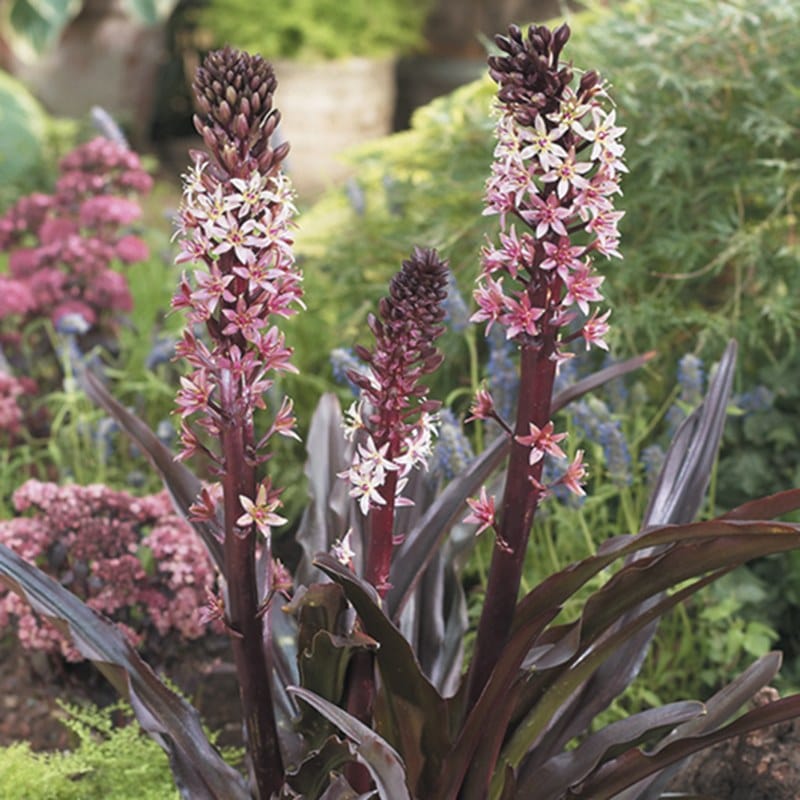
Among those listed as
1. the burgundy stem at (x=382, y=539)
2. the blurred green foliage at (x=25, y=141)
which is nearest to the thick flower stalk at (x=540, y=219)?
the burgundy stem at (x=382, y=539)

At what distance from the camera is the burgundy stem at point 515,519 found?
144 centimetres

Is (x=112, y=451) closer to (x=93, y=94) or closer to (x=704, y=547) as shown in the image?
(x=704, y=547)

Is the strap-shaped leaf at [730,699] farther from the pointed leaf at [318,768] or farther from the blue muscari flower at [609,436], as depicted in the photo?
the blue muscari flower at [609,436]

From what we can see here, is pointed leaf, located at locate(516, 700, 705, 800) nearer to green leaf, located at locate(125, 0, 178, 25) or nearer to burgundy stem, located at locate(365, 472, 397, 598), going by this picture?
burgundy stem, located at locate(365, 472, 397, 598)

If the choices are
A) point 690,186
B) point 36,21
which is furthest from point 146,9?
point 690,186

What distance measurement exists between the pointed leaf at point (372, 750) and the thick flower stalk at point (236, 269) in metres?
0.22

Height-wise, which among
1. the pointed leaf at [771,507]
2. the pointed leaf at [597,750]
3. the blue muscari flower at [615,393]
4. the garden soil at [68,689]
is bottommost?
the garden soil at [68,689]

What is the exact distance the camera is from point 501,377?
2451 mm

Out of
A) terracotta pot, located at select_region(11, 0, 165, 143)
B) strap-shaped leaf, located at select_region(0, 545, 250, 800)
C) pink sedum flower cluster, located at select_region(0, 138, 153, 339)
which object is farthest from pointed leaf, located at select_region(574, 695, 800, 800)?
terracotta pot, located at select_region(11, 0, 165, 143)

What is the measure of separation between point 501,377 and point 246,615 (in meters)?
1.00

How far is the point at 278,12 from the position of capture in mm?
6555

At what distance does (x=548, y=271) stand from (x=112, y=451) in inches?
68.9

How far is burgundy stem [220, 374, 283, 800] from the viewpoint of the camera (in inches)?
57.9

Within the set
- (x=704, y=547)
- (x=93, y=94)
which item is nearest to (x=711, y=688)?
(x=704, y=547)
